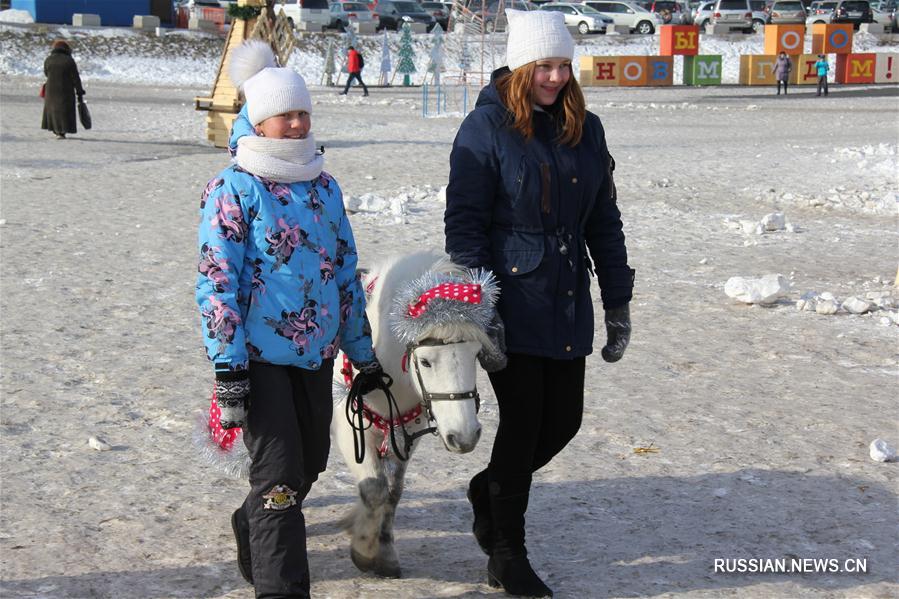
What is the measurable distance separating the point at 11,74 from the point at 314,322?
113 ft

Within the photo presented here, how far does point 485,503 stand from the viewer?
4.51 m

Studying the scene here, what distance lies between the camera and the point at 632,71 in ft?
124

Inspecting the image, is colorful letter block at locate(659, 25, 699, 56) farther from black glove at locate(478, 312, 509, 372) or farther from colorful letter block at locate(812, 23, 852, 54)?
black glove at locate(478, 312, 509, 372)

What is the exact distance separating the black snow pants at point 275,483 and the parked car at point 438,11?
45.4 metres

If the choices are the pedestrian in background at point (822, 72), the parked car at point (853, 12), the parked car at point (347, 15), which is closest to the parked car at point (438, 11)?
the parked car at point (347, 15)

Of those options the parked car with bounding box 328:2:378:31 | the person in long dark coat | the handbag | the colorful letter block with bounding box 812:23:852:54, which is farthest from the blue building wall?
the handbag

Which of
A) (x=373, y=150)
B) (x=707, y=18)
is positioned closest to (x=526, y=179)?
(x=373, y=150)

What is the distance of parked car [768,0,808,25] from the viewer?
48125 millimetres

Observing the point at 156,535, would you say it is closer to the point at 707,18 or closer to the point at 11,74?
the point at 11,74

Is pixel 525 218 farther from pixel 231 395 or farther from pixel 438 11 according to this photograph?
pixel 438 11

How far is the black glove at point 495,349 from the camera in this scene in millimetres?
4062

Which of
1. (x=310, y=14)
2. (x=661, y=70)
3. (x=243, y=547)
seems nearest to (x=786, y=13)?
(x=661, y=70)

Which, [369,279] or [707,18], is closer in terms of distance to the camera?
[369,279]

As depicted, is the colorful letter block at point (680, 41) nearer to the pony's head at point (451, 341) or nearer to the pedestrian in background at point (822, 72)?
the pedestrian in background at point (822, 72)
